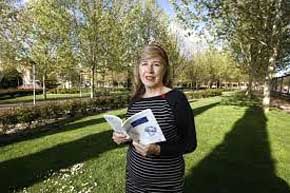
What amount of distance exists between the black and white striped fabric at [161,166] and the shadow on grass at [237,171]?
3.72 m

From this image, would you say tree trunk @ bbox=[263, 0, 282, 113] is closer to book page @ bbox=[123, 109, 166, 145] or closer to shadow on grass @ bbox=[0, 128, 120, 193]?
shadow on grass @ bbox=[0, 128, 120, 193]

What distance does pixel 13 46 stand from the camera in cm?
3569

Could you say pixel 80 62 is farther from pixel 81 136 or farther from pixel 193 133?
pixel 193 133

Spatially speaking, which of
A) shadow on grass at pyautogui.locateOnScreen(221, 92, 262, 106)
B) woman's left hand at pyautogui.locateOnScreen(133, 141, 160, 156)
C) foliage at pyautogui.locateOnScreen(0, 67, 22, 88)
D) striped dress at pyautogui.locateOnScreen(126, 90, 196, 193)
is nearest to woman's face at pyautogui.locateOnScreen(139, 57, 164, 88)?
striped dress at pyautogui.locateOnScreen(126, 90, 196, 193)

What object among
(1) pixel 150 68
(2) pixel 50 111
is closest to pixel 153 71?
(1) pixel 150 68

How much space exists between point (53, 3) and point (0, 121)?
Answer: 15939 mm

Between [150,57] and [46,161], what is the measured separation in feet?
22.6

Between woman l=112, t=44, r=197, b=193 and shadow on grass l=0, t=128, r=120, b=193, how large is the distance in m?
4.68

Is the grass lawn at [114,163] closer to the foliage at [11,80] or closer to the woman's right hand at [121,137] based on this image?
the woman's right hand at [121,137]

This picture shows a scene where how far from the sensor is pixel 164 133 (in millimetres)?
3250

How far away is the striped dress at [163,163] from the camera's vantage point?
3250 millimetres

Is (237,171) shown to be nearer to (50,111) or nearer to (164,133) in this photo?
(164,133)

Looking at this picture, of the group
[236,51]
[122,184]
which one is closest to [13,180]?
[122,184]

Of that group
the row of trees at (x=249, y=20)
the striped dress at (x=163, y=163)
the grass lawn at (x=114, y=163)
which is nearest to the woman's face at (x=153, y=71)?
the striped dress at (x=163, y=163)
